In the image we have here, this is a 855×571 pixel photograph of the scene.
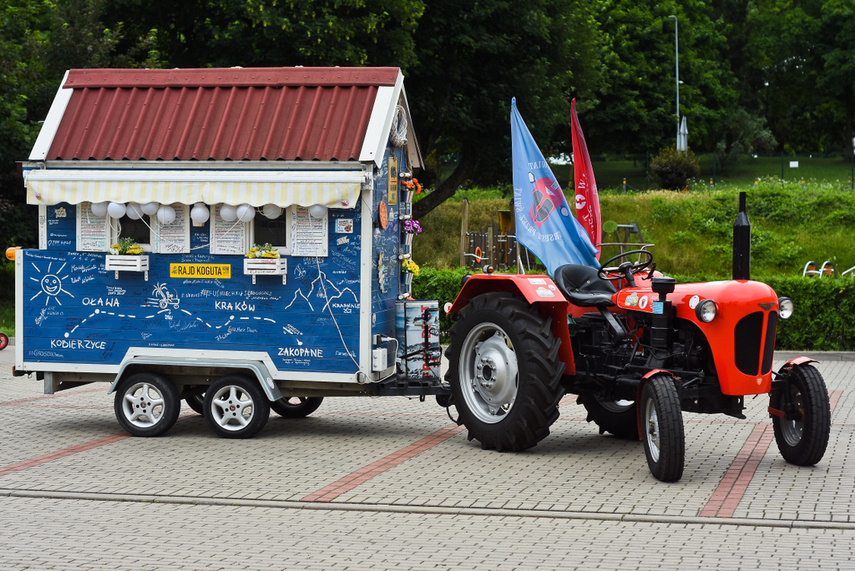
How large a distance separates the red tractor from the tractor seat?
0.01 meters

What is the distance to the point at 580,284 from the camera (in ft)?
34.2

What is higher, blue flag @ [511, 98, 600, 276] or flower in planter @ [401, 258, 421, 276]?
blue flag @ [511, 98, 600, 276]

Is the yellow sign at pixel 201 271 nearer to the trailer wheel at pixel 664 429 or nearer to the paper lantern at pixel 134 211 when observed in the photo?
the paper lantern at pixel 134 211

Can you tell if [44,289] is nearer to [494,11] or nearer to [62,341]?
[62,341]

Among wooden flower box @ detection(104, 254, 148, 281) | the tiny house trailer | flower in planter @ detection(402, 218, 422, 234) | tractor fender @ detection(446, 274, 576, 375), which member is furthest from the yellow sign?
tractor fender @ detection(446, 274, 576, 375)

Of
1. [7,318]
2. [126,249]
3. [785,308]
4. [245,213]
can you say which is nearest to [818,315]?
[785,308]

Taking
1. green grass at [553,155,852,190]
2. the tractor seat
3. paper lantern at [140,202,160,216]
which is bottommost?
the tractor seat

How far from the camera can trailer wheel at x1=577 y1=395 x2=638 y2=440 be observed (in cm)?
1047

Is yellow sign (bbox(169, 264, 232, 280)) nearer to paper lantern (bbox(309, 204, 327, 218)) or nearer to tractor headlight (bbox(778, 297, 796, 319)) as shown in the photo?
paper lantern (bbox(309, 204, 327, 218))

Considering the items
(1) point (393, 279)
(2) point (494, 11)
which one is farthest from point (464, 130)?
(1) point (393, 279)

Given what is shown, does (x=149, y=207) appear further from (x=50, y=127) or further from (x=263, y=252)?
(x=50, y=127)

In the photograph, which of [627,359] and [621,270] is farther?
[621,270]

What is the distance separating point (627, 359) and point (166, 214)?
4.61 m

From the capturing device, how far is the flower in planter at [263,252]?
10.4 metres
